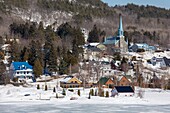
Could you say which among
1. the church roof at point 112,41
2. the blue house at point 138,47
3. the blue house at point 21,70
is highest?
the church roof at point 112,41

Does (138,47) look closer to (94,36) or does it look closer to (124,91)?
(94,36)

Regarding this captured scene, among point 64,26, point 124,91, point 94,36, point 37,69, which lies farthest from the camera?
point 94,36

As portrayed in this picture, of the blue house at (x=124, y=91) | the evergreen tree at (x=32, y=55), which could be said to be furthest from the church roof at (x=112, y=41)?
the blue house at (x=124, y=91)

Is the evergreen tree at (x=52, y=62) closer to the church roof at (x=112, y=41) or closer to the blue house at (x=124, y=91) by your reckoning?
the blue house at (x=124, y=91)

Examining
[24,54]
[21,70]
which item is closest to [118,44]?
[24,54]

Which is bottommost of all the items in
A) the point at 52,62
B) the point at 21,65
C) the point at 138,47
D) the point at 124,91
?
the point at 124,91

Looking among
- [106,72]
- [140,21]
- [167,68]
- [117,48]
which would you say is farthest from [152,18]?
[106,72]

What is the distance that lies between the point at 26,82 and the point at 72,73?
14.9 feet

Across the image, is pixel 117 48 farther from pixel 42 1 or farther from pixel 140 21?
pixel 140 21

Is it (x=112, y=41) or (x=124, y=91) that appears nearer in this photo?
(x=124, y=91)

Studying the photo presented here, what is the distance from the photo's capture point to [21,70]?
30875 mm

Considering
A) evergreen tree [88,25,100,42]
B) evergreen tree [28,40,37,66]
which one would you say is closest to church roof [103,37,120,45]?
evergreen tree [88,25,100,42]

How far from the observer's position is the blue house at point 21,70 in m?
30.8

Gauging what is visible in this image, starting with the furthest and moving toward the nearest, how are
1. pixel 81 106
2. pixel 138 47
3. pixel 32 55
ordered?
pixel 138 47 → pixel 32 55 → pixel 81 106
